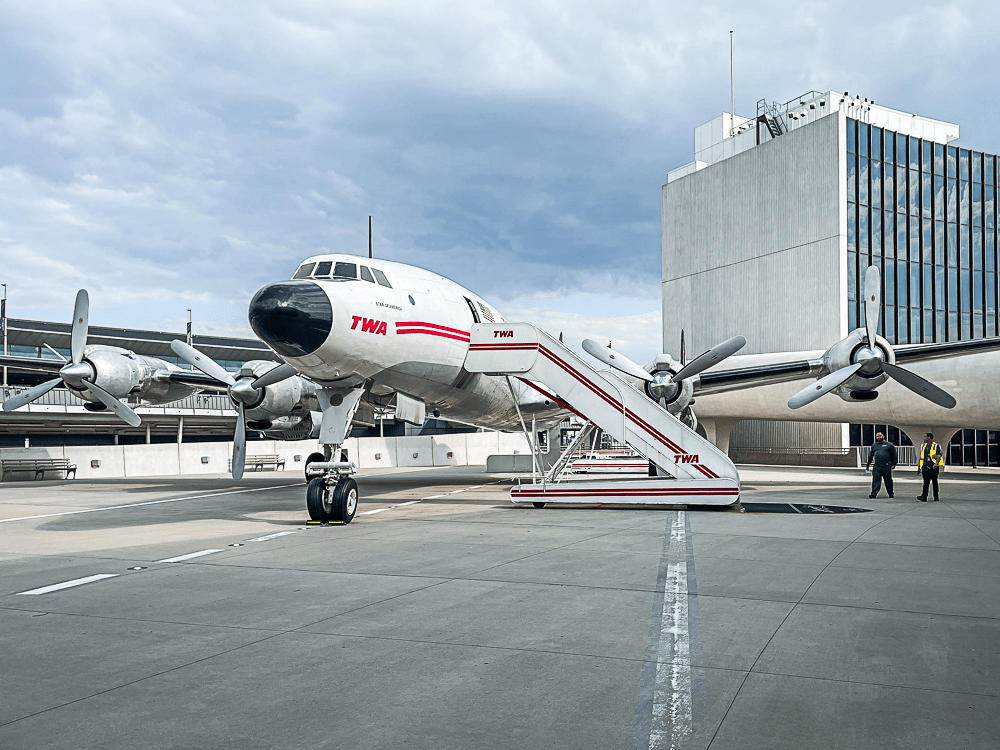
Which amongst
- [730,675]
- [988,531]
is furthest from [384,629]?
[988,531]

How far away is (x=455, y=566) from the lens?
853cm

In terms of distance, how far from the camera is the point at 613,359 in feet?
64.7

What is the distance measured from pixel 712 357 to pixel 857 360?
12.2 ft

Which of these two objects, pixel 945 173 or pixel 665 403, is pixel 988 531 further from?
pixel 945 173

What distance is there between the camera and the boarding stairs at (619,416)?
50.5 ft

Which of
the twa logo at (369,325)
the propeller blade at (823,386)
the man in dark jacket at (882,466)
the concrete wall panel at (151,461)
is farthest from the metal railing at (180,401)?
the man in dark jacket at (882,466)

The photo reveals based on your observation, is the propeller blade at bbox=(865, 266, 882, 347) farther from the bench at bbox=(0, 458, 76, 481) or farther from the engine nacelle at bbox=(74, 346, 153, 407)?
the bench at bbox=(0, 458, 76, 481)

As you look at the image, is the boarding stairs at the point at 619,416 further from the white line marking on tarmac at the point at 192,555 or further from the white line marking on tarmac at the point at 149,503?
the white line marking on tarmac at the point at 149,503

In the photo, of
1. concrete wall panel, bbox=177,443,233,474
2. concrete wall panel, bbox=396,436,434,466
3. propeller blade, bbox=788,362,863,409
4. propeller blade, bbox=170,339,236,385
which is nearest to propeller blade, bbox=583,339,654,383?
propeller blade, bbox=788,362,863,409

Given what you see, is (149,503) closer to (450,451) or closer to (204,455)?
(204,455)

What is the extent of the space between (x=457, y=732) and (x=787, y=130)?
51.3 m

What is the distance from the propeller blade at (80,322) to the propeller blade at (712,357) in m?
16.4

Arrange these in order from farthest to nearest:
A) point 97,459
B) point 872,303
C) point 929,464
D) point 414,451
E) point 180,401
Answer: point 414,451 < point 180,401 < point 97,459 < point 872,303 < point 929,464

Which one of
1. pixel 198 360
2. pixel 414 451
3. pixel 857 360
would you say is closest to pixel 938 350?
pixel 857 360
